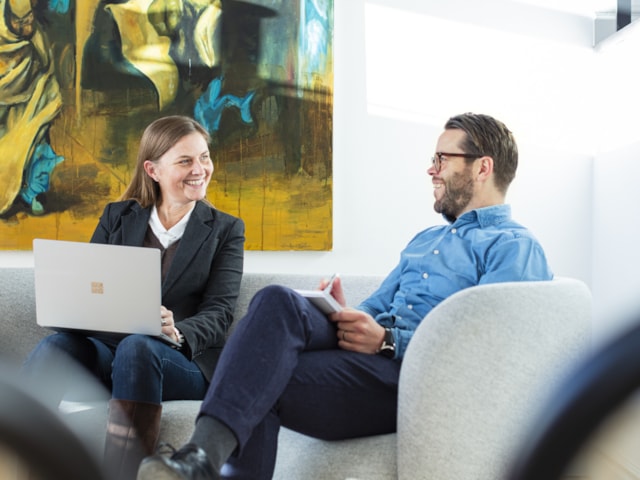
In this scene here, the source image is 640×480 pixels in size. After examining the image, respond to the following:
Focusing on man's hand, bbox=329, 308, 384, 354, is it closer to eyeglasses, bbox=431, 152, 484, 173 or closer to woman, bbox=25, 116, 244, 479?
woman, bbox=25, 116, 244, 479

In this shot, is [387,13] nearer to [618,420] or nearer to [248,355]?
[248,355]

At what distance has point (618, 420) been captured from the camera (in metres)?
0.43

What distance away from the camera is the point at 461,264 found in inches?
75.5

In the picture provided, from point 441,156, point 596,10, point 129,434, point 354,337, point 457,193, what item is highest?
point 596,10

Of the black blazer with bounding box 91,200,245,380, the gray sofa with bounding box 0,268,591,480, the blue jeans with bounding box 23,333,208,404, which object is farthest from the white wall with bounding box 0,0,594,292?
the gray sofa with bounding box 0,268,591,480

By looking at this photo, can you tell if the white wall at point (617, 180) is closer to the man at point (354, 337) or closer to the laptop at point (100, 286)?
the man at point (354, 337)

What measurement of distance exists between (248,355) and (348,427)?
0.35 meters

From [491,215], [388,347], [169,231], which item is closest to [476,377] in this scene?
[388,347]

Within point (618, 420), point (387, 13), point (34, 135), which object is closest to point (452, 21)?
point (387, 13)

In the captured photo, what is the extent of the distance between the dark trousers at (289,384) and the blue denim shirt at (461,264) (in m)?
0.15

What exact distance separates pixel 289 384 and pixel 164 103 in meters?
1.77

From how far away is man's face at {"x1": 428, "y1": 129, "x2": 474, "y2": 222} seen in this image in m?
2.05

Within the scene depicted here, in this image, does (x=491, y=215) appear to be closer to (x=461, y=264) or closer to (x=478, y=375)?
(x=461, y=264)

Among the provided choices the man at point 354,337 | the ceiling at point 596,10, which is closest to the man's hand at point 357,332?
the man at point 354,337
